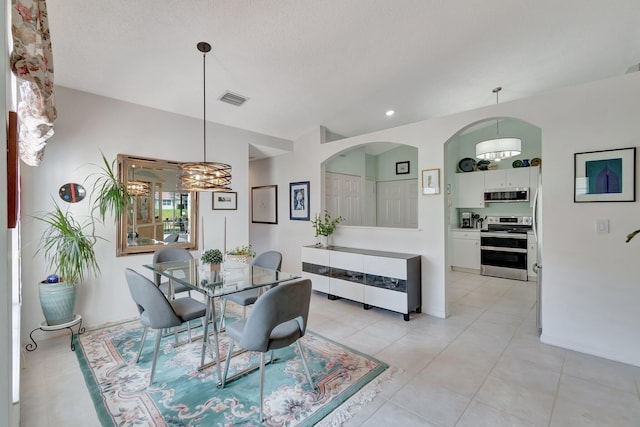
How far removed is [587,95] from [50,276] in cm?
550

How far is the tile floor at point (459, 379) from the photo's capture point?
188 centimetres

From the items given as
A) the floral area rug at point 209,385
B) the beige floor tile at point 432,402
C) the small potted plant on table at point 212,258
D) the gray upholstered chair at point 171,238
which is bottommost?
the beige floor tile at point 432,402

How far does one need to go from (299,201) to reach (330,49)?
9.06 feet

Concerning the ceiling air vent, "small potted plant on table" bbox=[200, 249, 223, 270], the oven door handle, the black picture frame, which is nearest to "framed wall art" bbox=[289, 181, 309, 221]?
the ceiling air vent

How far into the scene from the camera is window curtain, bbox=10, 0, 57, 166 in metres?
→ 1.04

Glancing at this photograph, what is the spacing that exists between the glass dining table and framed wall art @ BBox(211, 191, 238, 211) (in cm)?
136

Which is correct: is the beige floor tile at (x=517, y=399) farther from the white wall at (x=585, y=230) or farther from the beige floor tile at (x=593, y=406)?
the white wall at (x=585, y=230)

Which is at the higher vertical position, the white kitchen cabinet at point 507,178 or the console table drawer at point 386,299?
the white kitchen cabinet at point 507,178

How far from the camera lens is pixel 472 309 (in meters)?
3.85

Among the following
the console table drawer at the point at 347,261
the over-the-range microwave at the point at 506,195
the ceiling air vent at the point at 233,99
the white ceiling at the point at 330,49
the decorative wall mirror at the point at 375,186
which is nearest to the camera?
the white ceiling at the point at 330,49

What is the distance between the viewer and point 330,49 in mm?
2975

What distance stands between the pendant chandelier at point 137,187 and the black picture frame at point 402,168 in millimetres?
5140

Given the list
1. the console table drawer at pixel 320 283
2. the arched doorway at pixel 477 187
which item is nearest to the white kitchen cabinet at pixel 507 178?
the arched doorway at pixel 477 187

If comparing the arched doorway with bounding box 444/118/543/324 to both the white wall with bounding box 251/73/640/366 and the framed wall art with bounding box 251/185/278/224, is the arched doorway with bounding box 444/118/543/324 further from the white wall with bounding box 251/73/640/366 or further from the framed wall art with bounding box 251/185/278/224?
the framed wall art with bounding box 251/185/278/224
